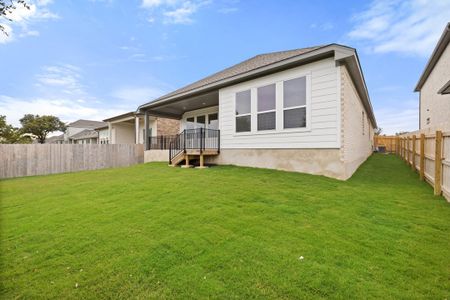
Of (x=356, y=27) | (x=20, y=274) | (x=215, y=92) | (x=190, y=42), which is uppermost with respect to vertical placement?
(x=190, y=42)

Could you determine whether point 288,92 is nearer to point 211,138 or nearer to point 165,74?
point 211,138

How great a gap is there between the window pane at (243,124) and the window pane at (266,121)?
0.57 metres

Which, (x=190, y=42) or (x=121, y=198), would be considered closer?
(x=121, y=198)

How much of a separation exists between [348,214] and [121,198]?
4727 millimetres

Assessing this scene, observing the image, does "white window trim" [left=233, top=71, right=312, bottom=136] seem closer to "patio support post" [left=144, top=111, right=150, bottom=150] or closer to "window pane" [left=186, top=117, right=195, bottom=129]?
"window pane" [left=186, top=117, right=195, bottom=129]

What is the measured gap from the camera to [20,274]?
2.32 m

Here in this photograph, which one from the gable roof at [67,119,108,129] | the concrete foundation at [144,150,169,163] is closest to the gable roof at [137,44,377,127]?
the concrete foundation at [144,150,169,163]

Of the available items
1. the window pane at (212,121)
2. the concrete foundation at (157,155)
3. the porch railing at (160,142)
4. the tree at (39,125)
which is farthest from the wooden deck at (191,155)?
the tree at (39,125)

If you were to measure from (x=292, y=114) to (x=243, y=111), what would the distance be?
7.06ft

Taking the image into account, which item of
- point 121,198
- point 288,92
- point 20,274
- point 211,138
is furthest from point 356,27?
point 20,274

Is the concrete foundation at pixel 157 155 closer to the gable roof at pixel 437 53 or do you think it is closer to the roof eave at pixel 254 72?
the roof eave at pixel 254 72

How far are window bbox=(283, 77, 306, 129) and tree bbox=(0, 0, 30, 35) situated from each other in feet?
22.2

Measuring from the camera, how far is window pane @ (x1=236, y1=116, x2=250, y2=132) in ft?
28.7

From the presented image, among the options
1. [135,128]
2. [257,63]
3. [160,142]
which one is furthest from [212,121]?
[135,128]
